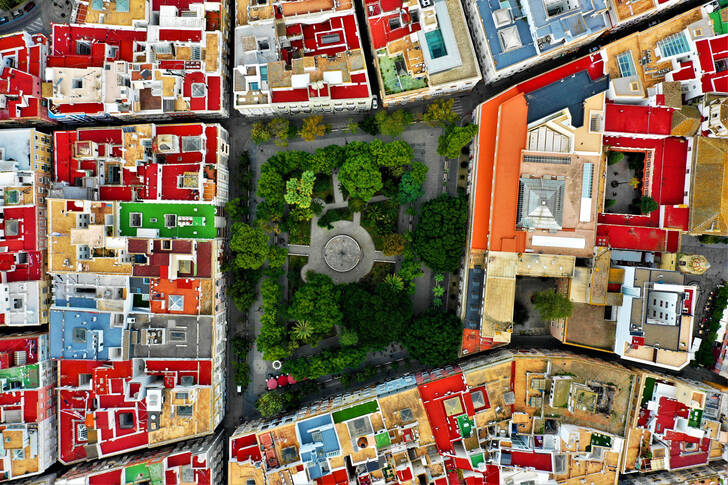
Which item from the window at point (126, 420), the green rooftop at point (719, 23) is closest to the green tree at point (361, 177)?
the window at point (126, 420)

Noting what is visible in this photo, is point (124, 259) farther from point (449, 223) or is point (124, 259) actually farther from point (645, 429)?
point (645, 429)

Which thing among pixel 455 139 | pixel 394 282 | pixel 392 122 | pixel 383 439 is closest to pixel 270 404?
pixel 383 439

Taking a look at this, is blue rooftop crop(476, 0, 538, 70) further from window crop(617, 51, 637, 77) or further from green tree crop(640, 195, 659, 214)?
green tree crop(640, 195, 659, 214)

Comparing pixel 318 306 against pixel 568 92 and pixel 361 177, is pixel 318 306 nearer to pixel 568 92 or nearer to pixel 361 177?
pixel 361 177

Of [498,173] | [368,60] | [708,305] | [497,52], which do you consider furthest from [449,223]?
[708,305]

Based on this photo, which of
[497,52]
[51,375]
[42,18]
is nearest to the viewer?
[497,52]

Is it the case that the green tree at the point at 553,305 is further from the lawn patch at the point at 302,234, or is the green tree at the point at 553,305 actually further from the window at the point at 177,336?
the window at the point at 177,336

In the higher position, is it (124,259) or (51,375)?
(124,259)
